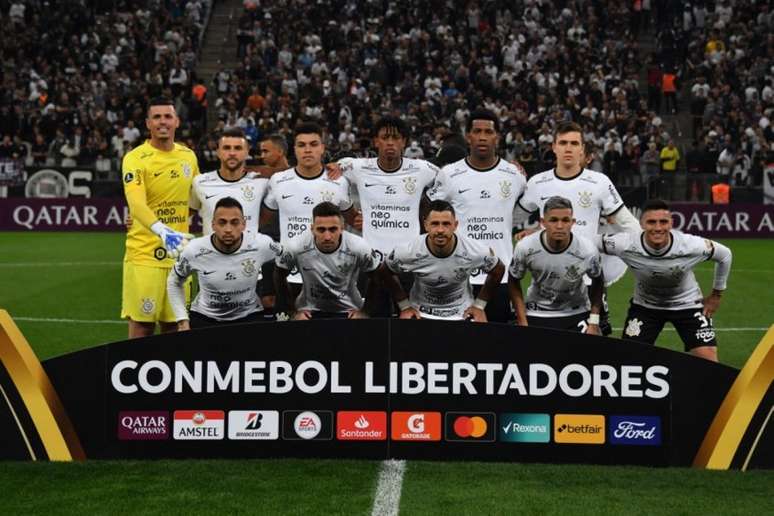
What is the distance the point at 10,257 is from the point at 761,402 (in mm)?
18101

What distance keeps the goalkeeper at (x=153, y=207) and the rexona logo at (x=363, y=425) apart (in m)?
2.42

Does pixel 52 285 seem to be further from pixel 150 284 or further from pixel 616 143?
pixel 616 143

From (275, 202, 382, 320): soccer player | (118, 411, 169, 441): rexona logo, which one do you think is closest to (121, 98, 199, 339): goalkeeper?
(275, 202, 382, 320): soccer player

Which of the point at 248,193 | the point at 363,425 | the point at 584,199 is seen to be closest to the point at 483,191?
the point at 584,199

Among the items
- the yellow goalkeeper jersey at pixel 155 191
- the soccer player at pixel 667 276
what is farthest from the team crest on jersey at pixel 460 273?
the yellow goalkeeper jersey at pixel 155 191

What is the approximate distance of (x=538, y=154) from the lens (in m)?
32.1

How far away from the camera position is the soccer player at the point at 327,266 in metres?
9.45

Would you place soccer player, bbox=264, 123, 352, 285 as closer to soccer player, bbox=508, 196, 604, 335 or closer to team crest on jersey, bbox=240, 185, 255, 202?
team crest on jersey, bbox=240, 185, 255, 202

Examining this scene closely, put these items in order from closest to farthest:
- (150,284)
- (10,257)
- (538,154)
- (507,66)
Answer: (150,284) → (10,257) → (538,154) → (507,66)

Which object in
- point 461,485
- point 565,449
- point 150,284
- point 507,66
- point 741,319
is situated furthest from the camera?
point 507,66

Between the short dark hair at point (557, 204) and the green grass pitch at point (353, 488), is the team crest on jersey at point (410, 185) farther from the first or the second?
the green grass pitch at point (353, 488)

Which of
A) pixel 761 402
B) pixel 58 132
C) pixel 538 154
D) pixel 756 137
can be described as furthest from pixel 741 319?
pixel 58 132

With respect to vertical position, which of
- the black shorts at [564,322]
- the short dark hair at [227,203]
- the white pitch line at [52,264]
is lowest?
the white pitch line at [52,264]

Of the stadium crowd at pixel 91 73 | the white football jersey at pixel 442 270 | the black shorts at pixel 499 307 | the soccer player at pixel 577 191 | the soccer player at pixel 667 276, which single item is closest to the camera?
the white football jersey at pixel 442 270
